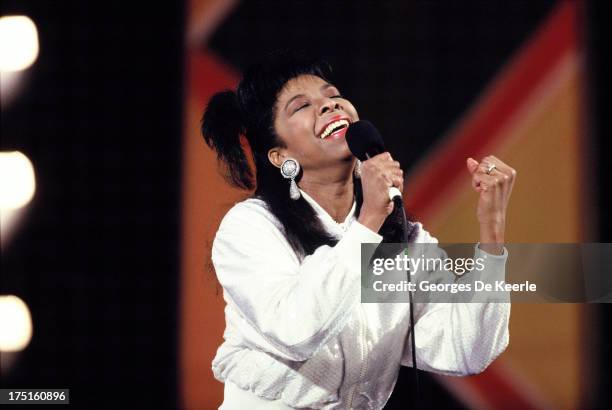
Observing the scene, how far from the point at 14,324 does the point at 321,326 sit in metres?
1.27

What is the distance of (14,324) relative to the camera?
2.26 m

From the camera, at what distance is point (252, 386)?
1534mm

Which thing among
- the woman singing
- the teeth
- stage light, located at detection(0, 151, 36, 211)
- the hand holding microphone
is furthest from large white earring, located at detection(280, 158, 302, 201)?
stage light, located at detection(0, 151, 36, 211)

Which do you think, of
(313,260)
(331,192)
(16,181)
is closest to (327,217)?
(331,192)

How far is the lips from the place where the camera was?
1630 mm

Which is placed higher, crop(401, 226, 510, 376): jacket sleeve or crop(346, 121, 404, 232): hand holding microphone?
crop(346, 121, 404, 232): hand holding microphone

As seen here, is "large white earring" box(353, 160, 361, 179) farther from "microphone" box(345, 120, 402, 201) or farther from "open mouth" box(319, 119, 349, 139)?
"microphone" box(345, 120, 402, 201)

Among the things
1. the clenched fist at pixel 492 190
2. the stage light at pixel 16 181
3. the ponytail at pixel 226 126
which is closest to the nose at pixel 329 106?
the ponytail at pixel 226 126

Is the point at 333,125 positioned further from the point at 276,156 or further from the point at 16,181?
the point at 16,181

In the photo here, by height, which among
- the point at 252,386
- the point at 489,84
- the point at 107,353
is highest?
the point at 489,84

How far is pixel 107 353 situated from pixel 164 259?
316mm

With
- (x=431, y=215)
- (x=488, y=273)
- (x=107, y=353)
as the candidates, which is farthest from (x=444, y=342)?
(x=107, y=353)

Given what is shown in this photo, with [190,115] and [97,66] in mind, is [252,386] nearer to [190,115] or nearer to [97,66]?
[190,115]

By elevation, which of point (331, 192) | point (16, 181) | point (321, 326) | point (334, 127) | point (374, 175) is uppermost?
point (16, 181)
